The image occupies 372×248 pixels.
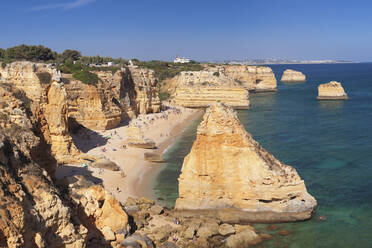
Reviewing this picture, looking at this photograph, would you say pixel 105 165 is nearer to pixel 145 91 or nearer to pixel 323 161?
pixel 323 161

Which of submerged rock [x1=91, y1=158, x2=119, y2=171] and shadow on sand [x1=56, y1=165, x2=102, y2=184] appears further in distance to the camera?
submerged rock [x1=91, y1=158, x2=119, y2=171]

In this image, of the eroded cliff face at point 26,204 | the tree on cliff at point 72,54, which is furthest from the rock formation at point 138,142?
the tree on cliff at point 72,54

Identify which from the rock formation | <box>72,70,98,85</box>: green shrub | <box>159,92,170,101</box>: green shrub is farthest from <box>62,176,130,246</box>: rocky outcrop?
<box>159,92,170,101</box>: green shrub

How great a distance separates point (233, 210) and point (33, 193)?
11.4 m

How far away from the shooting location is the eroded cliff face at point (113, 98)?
128ft

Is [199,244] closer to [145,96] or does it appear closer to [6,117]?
[6,117]

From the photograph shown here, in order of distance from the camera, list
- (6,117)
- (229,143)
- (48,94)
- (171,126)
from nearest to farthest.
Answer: (6,117) → (229,143) → (48,94) → (171,126)

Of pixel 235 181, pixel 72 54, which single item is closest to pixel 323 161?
pixel 235 181

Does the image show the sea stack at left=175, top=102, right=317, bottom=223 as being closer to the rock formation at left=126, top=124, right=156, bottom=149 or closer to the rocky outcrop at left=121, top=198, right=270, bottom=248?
the rocky outcrop at left=121, top=198, right=270, bottom=248

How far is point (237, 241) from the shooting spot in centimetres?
1694

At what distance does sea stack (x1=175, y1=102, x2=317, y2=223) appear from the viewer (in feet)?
61.4

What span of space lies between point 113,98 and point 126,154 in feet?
46.7

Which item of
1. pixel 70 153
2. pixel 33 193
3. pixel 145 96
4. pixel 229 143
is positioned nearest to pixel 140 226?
pixel 229 143

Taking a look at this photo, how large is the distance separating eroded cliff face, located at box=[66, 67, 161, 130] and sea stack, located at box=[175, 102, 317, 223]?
2210 cm
